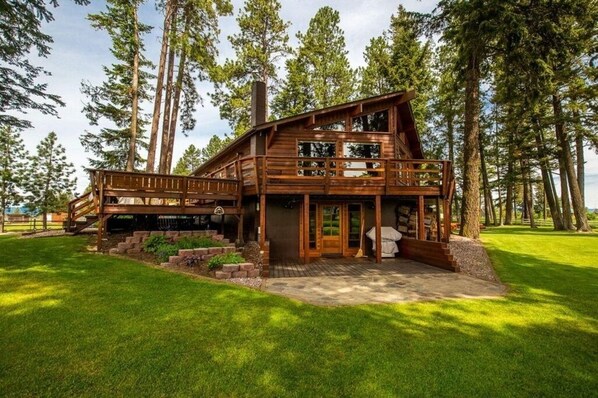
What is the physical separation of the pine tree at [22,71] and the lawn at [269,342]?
7.10 m

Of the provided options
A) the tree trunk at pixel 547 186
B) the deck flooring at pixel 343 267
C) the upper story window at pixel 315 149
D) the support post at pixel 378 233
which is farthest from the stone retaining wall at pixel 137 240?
the tree trunk at pixel 547 186

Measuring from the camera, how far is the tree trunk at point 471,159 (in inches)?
499

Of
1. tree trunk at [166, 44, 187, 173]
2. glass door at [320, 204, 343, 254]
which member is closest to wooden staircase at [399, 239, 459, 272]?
glass door at [320, 204, 343, 254]

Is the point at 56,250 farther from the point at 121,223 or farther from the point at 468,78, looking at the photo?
the point at 468,78

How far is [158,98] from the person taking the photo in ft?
51.1

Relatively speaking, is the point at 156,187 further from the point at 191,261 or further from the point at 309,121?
the point at 309,121

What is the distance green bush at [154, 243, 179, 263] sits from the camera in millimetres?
8190

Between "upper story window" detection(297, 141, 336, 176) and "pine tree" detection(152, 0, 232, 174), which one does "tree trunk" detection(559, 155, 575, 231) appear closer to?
"upper story window" detection(297, 141, 336, 176)

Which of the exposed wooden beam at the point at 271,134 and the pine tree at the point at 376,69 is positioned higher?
the pine tree at the point at 376,69

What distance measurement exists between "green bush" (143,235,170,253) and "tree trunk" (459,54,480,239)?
12.4m

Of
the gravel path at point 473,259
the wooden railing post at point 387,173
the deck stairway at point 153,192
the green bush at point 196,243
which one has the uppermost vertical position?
the wooden railing post at point 387,173

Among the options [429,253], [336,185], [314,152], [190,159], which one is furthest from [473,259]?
[190,159]

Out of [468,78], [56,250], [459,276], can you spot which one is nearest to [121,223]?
[56,250]

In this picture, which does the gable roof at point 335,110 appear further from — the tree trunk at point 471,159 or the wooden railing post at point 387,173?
the wooden railing post at point 387,173
